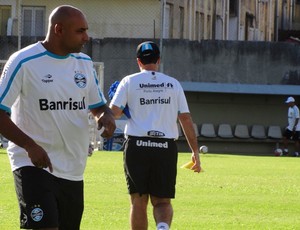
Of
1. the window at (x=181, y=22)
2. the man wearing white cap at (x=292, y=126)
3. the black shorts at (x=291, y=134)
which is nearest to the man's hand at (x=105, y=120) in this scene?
the man wearing white cap at (x=292, y=126)

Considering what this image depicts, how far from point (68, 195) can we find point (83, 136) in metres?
0.43

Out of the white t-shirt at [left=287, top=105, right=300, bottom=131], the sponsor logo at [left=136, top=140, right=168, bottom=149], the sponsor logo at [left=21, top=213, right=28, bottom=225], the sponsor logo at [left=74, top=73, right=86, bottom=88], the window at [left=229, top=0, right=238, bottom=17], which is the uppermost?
the window at [left=229, top=0, right=238, bottom=17]

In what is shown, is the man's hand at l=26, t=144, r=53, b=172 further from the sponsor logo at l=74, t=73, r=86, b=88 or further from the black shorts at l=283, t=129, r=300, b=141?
the black shorts at l=283, t=129, r=300, b=141

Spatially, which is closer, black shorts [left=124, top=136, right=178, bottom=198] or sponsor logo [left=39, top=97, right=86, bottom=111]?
sponsor logo [left=39, top=97, right=86, bottom=111]

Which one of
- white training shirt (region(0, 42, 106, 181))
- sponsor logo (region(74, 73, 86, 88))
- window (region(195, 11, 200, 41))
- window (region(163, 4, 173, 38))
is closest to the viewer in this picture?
white training shirt (region(0, 42, 106, 181))

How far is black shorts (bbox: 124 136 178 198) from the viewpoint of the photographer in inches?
404

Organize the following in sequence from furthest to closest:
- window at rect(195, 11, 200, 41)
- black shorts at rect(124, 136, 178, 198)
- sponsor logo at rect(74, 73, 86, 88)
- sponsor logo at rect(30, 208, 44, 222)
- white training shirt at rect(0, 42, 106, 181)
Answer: window at rect(195, 11, 200, 41) → black shorts at rect(124, 136, 178, 198) → sponsor logo at rect(74, 73, 86, 88) → white training shirt at rect(0, 42, 106, 181) → sponsor logo at rect(30, 208, 44, 222)

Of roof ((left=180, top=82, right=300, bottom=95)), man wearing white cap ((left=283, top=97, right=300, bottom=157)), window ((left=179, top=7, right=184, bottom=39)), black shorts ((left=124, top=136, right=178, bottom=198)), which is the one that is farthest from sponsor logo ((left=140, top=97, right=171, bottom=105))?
window ((left=179, top=7, right=184, bottom=39))

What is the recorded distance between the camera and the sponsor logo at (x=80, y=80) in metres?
7.89

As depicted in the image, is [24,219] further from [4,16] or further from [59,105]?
[4,16]

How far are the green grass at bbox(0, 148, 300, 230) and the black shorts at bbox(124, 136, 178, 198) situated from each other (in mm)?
2296

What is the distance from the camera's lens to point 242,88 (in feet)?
122

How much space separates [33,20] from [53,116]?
114 ft

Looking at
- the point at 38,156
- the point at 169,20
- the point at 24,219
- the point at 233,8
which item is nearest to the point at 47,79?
the point at 38,156
